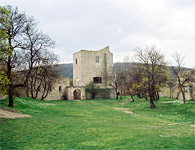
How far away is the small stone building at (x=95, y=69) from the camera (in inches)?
2094

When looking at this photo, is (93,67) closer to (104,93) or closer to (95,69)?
(95,69)

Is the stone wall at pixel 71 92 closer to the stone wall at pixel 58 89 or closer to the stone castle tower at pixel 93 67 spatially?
the stone wall at pixel 58 89

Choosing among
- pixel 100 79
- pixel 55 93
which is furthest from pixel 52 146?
pixel 100 79

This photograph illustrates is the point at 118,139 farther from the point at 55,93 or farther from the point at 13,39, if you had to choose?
the point at 55,93

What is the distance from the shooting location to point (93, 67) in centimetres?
5416

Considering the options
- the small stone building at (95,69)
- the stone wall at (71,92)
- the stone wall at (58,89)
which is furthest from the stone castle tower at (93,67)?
the stone wall at (58,89)

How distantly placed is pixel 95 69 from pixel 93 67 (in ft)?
2.25

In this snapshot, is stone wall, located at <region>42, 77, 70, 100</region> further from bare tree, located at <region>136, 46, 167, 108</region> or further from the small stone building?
bare tree, located at <region>136, 46, 167, 108</region>

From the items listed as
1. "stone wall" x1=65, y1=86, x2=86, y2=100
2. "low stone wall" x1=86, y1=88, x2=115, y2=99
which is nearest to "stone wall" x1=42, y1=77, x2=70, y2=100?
"stone wall" x1=65, y1=86, x2=86, y2=100

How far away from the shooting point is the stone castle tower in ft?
174

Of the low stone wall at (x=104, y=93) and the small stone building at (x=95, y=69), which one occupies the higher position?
the small stone building at (x=95, y=69)

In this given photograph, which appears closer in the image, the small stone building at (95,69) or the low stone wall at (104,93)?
the small stone building at (95,69)

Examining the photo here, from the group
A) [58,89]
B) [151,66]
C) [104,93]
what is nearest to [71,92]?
[58,89]

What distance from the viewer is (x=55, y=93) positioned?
49656 mm
